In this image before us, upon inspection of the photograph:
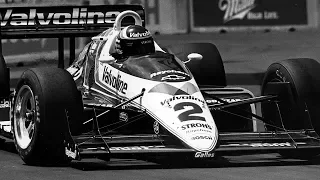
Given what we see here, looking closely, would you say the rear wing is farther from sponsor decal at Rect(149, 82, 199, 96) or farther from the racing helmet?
sponsor decal at Rect(149, 82, 199, 96)

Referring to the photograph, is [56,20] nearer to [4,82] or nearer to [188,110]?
[4,82]

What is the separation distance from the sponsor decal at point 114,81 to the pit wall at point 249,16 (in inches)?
334

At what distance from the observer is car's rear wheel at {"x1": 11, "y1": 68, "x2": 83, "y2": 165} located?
30.8ft

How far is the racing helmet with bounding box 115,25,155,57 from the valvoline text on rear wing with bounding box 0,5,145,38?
1.66 meters

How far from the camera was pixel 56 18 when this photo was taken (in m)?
12.5

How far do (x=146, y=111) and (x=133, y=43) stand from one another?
44.1 inches

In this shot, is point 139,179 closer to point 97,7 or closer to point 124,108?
point 124,108

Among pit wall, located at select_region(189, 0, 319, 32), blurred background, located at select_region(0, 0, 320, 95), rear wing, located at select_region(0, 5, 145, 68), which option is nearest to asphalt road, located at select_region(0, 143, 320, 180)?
rear wing, located at select_region(0, 5, 145, 68)

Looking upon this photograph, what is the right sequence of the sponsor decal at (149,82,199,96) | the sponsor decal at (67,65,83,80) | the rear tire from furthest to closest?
the sponsor decal at (67,65,83,80), the rear tire, the sponsor decal at (149,82,199,96)

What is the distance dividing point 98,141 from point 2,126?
2.17m

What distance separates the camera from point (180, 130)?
30.4ft

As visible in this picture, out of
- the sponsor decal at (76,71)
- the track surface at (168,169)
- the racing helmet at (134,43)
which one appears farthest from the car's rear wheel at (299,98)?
the sponsor decal at (76,71)

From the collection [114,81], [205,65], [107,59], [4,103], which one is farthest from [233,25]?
[107,59]

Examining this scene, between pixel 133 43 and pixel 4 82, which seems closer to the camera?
pixel 133 43
